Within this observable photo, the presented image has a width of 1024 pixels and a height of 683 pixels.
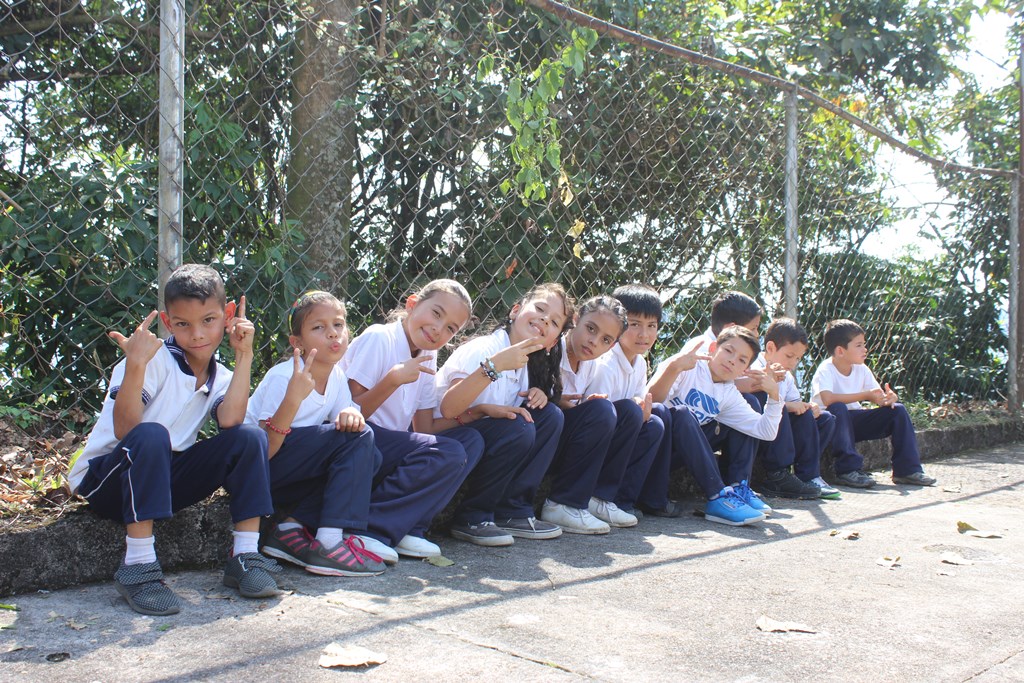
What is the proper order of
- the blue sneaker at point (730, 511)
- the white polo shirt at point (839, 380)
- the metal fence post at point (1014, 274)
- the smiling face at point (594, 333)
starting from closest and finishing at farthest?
the smiling face at point (594, 333), the blue sneaker at point (730, 511), the white polo shirt at point (839, 380), the metal fence post at point (1014, 274)

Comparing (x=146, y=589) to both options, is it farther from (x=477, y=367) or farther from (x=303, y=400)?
(x=477, y=367)

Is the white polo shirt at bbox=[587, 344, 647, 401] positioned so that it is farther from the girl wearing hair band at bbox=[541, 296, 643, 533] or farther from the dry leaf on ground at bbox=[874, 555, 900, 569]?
the dry leaf on ground at bbox=[874, 555, 900, 569]

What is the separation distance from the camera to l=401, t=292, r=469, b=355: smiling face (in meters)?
3.36

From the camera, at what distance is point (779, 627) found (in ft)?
7.97

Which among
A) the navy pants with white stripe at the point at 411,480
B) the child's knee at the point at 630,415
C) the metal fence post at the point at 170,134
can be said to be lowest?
the navy pants with white stripe at the point at 411,480

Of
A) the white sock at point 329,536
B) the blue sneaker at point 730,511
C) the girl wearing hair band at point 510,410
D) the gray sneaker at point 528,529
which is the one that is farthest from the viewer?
the blue sneaker at point 730,511

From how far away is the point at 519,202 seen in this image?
4.03 m

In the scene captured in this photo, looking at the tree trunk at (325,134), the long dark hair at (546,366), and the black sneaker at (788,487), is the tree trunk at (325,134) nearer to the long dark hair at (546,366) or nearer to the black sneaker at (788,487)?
the long dark hair at (546,366)

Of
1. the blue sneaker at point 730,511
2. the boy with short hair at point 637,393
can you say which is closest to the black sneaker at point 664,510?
the boy with short hair at point 637,393

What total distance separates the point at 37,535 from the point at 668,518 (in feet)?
8.26

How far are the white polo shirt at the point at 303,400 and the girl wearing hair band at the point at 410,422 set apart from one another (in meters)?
0.18

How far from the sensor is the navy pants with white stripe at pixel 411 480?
120 inches

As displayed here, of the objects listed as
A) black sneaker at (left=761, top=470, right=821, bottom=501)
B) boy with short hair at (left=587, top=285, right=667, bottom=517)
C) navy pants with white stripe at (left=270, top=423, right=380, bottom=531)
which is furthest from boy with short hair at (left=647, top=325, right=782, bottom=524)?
navy pants with white stripe at (left=270, top=423, right=380, bottom=531)

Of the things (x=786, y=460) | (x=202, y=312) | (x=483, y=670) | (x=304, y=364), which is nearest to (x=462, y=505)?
(x=304, y=364)
